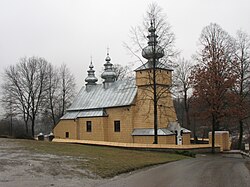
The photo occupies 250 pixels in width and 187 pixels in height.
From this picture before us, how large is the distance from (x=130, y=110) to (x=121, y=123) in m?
2.04

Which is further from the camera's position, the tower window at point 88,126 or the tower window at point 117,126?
the tower window at point 88,126

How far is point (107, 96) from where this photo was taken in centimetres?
4559

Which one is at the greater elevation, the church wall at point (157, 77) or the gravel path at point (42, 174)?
the church wall at point (157, 77)

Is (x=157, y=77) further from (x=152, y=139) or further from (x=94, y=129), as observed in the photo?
(x=94, y=129)

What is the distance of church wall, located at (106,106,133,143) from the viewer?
40.2 metres

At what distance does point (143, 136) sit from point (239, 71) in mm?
11539

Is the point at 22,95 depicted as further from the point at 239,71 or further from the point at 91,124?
the point at 239,71

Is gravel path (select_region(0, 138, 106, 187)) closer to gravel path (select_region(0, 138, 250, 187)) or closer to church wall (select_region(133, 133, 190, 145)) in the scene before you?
gravel path (select_region(0, 138, 250, 187))

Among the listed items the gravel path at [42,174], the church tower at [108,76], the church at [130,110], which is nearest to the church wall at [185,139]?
the church at [130,110]

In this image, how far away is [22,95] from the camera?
172ft

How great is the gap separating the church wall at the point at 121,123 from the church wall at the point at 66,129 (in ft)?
21.6

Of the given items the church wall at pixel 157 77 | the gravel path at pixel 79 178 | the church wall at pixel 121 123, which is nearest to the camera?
the gravel path at pixel 79 178

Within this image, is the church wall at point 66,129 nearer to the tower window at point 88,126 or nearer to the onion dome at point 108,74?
the tower window at point 88,126

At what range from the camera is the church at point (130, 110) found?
37.5 m
